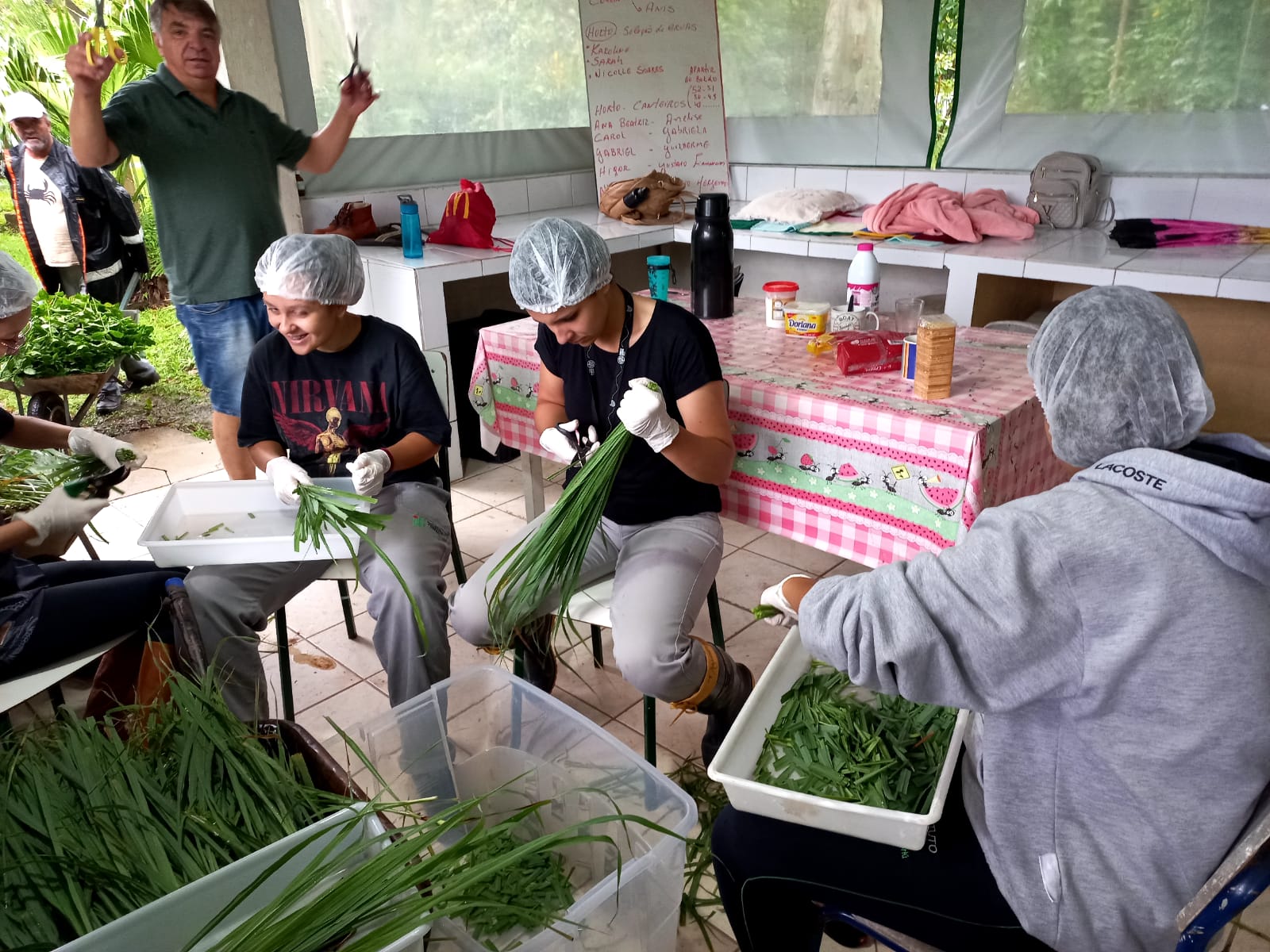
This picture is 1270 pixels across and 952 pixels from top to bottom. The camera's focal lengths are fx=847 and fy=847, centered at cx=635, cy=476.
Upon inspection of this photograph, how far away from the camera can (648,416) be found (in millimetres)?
1633

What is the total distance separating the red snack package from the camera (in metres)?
1.99

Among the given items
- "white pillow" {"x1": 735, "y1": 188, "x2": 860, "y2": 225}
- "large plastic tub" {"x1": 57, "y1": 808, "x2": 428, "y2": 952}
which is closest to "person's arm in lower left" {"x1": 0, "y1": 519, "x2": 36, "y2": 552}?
"large plastic tub" {"x1": 57, "y1": 808, "x2": 428, "y2": 952}

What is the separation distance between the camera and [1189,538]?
0.88 m

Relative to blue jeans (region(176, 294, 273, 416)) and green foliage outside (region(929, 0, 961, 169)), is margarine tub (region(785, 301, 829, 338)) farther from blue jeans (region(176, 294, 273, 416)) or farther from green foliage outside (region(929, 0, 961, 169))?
green foliage outside (region(929, 0, 961, 169))

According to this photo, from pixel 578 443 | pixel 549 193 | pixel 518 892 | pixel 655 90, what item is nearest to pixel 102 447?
pixel 578 443

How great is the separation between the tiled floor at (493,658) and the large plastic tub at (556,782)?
247 mm

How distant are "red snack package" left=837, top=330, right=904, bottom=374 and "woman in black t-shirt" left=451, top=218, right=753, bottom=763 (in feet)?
1.07

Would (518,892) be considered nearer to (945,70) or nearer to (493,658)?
(493,658)

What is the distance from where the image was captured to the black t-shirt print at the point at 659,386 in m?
1.83

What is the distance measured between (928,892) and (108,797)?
1.04 meters

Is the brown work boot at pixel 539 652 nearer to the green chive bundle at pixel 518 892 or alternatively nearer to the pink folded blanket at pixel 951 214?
the green chive bundle at pixel 518 892

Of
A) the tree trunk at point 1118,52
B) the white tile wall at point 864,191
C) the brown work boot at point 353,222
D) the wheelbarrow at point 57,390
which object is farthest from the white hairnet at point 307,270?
the tree trunk at point 1118,52

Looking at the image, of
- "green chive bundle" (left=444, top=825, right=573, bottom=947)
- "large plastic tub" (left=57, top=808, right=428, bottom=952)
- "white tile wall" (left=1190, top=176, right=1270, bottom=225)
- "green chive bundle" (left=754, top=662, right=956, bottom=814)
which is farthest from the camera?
"white tile wall" (left=1190, top=176, right=1270, bottom=225)

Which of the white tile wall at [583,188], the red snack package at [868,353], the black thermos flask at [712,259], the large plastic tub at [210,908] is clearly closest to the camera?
the large plastic tub at [210,908]
